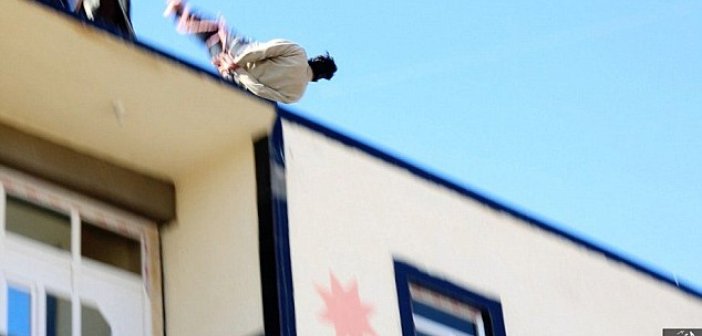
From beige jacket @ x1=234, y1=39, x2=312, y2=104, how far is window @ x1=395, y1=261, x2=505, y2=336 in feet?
3.99

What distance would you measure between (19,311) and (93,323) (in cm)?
49

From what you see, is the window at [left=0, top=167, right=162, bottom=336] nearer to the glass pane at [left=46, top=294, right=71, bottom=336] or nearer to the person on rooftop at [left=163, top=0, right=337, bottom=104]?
the glass pane at [left=46, top=294, right=71, bottom=336]

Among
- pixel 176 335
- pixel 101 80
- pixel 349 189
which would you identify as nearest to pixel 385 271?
pixel 349 189

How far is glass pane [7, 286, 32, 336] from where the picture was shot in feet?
32.2

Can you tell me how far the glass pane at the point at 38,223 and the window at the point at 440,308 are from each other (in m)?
1.98

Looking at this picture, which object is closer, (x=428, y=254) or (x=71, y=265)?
(x=71, y=265)

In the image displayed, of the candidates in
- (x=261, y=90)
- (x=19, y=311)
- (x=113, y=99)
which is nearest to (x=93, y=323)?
(x=19, y=311)

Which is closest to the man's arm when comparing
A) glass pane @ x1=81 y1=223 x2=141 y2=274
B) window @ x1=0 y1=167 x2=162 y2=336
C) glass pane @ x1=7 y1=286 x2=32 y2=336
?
window @ x1=0 y1=167 x2=162 y2=336

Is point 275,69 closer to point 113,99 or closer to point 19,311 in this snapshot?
point 113,99

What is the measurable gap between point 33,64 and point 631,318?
4846 mm

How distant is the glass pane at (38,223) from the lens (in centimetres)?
1017

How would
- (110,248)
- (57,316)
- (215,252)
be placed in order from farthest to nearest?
1. (110,248)
2. (215,252)
3. (57,316)

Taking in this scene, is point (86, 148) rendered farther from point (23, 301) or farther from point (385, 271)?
point (385, 271)

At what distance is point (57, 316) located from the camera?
396 inches
